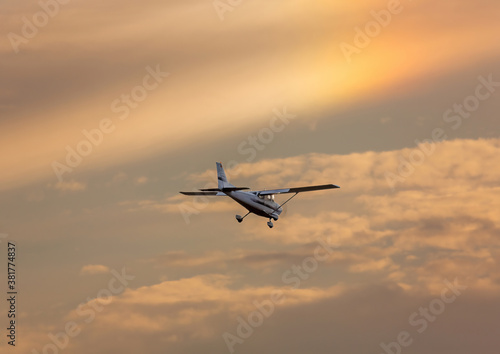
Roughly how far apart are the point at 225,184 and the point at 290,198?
10373 millimetres

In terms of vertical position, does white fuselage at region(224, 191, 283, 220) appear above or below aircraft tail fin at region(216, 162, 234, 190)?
below

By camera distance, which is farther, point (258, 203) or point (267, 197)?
point (267, 197)

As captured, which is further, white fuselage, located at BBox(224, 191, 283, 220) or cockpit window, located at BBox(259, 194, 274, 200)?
cockpit window, located at BBox(259, 194, 274, 200)

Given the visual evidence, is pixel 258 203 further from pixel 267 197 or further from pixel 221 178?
pixel 221 178

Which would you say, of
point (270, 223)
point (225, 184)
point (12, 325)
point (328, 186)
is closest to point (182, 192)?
point (225, 184)

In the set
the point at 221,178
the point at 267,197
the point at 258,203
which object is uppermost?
the point at 221,178

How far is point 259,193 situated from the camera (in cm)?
7962

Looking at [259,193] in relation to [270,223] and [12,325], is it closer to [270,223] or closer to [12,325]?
[270,223]

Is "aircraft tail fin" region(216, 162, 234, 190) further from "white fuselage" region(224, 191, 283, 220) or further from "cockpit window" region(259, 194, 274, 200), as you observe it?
"cockpit window" region(259, 194, 274, 200)

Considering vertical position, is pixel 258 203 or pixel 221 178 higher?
pixel 221 178

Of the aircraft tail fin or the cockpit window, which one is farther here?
the cockpit window

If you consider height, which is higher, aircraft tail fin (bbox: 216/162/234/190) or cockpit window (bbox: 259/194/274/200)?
aircraft tail fin (bbox: 216/162/234/190)

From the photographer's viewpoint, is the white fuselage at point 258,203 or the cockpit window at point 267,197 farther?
the cockpit window at point 267,197

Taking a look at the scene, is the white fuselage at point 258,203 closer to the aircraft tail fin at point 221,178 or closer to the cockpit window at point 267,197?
the cockpit window at point 267,197
